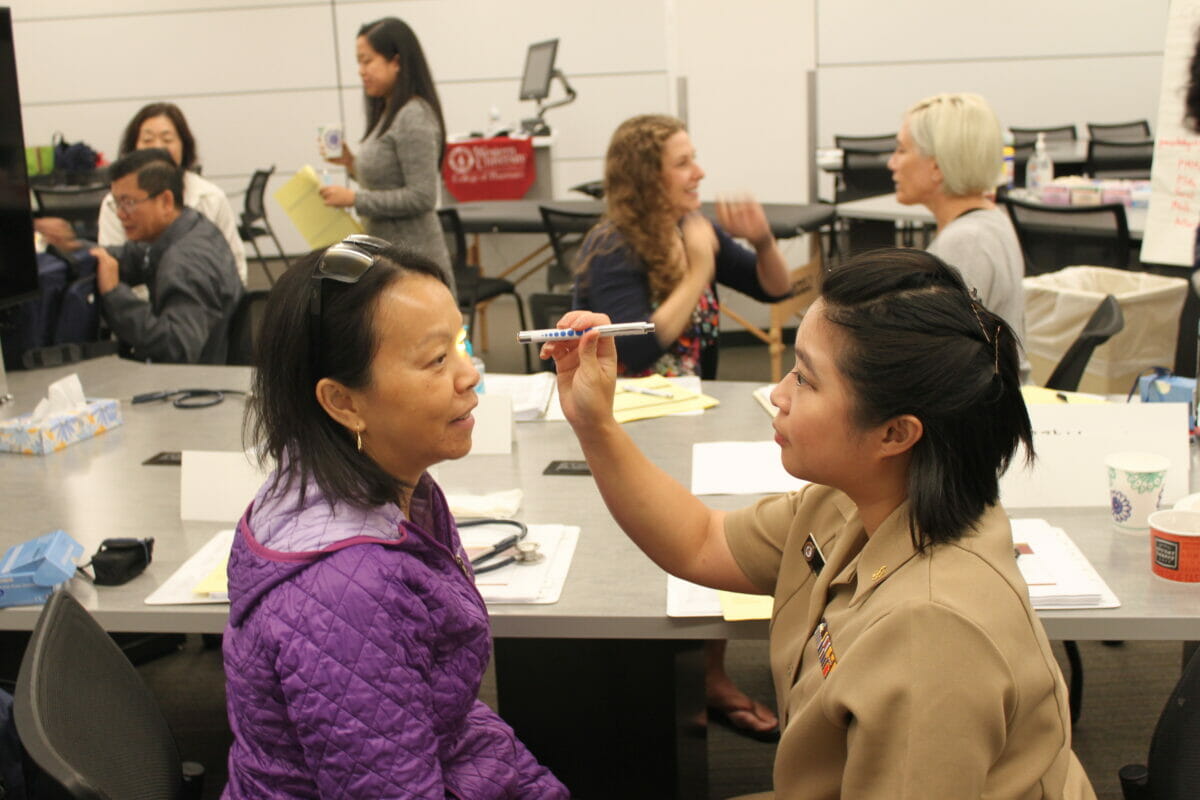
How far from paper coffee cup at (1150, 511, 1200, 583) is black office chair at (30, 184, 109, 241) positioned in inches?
221

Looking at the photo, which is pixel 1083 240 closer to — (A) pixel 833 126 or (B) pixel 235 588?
(B) pixel 235 588

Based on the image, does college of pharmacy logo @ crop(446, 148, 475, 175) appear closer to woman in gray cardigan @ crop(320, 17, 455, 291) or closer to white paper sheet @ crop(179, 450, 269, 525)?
woman in gray cardigan @ crop(320, 17, 455, 291)

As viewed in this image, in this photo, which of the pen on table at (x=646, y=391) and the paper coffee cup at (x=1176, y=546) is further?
the pen on table at (x=646, y=391)

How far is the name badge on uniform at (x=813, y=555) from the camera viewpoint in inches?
51.5

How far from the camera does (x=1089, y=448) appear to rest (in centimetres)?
186

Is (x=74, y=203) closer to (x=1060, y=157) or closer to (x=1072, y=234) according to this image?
(x=1072, y=234)

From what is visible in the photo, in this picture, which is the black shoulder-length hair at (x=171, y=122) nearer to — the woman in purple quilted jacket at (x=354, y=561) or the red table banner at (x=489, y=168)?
the red table banner at (x=489, y=168)

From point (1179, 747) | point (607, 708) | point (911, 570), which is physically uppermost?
point (911, 570)

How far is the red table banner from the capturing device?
22.4ft

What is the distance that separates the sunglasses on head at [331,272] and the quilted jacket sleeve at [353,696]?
0.85ft

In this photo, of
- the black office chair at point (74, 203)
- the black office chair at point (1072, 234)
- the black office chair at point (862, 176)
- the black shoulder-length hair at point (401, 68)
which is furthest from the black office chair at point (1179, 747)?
the black office chair at point (74, 203)

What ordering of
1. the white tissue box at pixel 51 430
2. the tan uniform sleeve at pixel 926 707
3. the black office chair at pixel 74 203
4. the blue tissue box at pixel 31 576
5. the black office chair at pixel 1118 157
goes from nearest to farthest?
the tan uniform sleeve at pixel 926 707 → the blue tissue box at pixel 31 576 → the white tissue box at pixel 51 430 → the black office chair at pixel 74 203 → the black office chair at pixel 1118 157

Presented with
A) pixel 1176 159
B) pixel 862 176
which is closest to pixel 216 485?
pixel 1176 159

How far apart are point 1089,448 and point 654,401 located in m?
1.00
